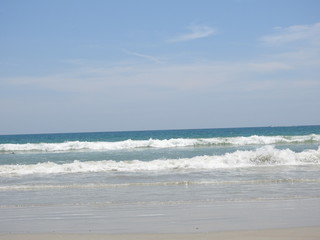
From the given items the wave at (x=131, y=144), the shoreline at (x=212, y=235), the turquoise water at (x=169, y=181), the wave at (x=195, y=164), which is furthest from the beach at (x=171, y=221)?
the wave at (x=131, y=144)

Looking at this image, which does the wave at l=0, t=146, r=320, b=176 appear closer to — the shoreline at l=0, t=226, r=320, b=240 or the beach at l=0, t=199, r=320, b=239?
the beach at l=0, t=199, r=320, b=239

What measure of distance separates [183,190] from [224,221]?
4381 millimetres

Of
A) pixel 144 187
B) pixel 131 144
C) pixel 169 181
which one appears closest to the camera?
pixel 144 187

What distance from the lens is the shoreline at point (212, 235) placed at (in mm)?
6879

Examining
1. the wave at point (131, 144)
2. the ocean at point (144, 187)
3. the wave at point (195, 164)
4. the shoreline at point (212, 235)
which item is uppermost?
the wave at point (131, 144)

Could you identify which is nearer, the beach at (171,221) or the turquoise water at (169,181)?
the beach at (171,221)

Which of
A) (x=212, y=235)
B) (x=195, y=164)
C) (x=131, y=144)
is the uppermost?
(x=131, y=144)

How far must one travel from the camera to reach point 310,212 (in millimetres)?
8844

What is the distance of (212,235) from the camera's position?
705 cm

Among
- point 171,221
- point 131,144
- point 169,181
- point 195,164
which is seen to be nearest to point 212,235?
point 171,221

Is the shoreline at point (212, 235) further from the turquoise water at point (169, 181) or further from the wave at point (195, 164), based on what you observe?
the wave at point (195, 164)

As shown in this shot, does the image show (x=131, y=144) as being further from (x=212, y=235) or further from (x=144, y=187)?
(x=212, y=235)

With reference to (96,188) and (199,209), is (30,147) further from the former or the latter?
(199,209)

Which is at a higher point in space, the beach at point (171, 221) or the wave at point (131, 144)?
the wave at point (131, 144)
